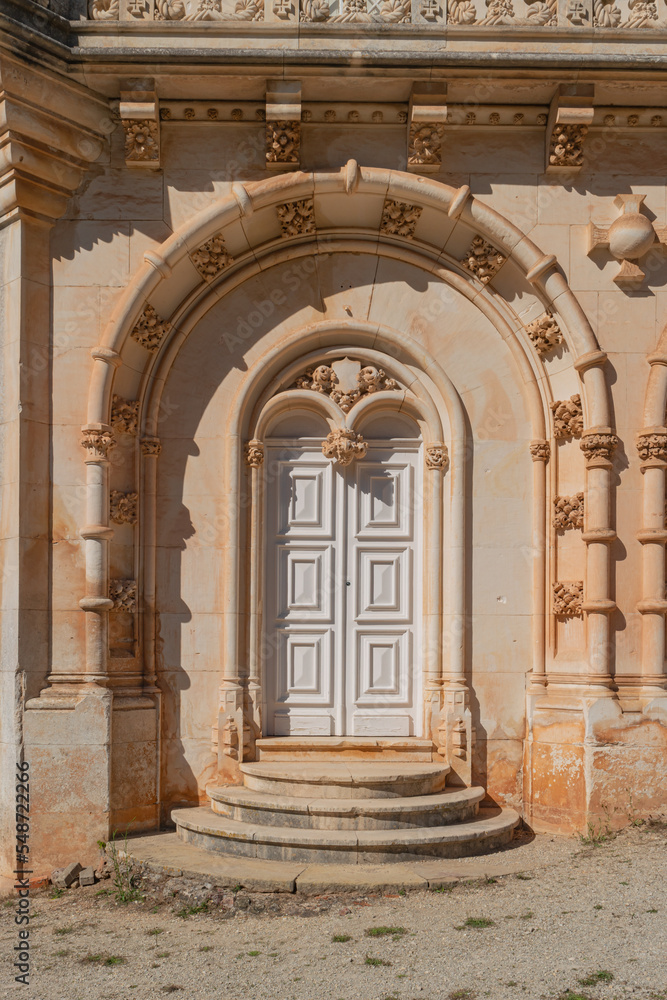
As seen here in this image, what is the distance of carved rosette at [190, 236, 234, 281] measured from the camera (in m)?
8.14

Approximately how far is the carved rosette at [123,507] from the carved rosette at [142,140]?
2.66 meters

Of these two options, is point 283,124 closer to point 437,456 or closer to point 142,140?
point 142,140

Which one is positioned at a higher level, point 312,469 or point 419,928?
point 312,469

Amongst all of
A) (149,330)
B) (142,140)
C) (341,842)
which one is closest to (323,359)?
(149,330)

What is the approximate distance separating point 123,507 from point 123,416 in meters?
0.73

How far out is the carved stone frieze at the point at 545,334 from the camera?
8.15 metres

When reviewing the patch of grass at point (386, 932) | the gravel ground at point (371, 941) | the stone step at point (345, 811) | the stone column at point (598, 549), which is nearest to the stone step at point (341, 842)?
the stone step at point (345, 811)

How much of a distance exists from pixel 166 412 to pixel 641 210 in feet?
13.8

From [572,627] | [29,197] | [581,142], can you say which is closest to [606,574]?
[572,627]

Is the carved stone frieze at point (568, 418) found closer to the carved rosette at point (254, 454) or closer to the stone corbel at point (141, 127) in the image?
the carved rosette at point (254, 454)

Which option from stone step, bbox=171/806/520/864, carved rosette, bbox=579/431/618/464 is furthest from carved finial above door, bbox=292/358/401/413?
stone step, bbox=171/806/520/864

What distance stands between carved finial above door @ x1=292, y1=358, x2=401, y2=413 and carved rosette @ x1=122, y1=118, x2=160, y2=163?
7.02ft

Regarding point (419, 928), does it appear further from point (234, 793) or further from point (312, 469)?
point (312, 469)

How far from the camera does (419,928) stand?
19.2 ft
